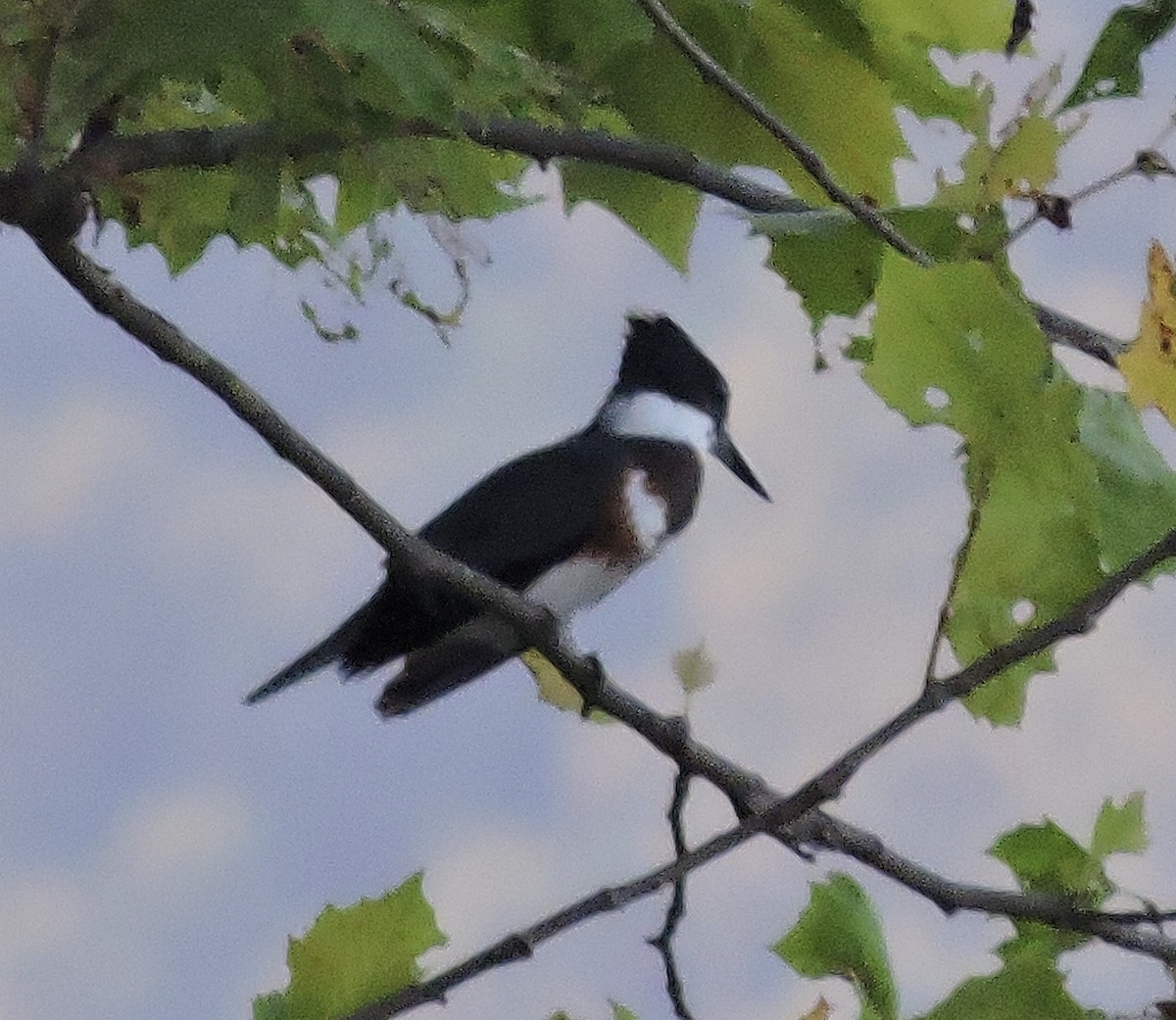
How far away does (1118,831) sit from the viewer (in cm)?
42

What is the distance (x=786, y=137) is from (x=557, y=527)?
0.35 m

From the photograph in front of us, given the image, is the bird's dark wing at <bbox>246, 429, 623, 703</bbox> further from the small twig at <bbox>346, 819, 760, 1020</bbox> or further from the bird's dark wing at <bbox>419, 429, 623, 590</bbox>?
the small twig at <bbox>346, 819, 760, 1020</bbox>

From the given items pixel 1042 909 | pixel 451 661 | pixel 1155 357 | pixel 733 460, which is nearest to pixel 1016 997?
pixel 1042 909

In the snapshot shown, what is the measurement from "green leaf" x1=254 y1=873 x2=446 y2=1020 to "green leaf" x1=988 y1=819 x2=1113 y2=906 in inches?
6.1

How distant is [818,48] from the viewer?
445 millimetres

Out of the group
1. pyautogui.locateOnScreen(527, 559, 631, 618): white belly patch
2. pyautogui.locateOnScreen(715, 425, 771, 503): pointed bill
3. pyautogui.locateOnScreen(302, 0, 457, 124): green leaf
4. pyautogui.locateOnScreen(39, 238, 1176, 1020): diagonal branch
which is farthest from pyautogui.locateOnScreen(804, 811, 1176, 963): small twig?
pyautogui.locateOnScreen(715, 425, 771, 503): pointed bill

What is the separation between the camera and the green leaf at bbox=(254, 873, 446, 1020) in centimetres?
39

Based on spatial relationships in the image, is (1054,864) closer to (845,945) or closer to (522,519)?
(845,945)

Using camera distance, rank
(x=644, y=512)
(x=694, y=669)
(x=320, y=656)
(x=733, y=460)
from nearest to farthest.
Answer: (x=694, y=669) < (x=320, y=656) < (x=644, y=512) < (x=733, y=460)

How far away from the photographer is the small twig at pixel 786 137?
0.35 metres

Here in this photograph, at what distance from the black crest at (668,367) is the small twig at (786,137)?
496 mm

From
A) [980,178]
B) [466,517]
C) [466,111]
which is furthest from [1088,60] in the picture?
[466,517]

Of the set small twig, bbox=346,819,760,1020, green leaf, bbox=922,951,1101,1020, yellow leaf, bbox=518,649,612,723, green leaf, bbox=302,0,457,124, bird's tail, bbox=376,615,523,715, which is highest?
bird's tail, bbox=376,615,523,715

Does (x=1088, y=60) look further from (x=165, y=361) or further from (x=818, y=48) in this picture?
(x=165, y=361)
